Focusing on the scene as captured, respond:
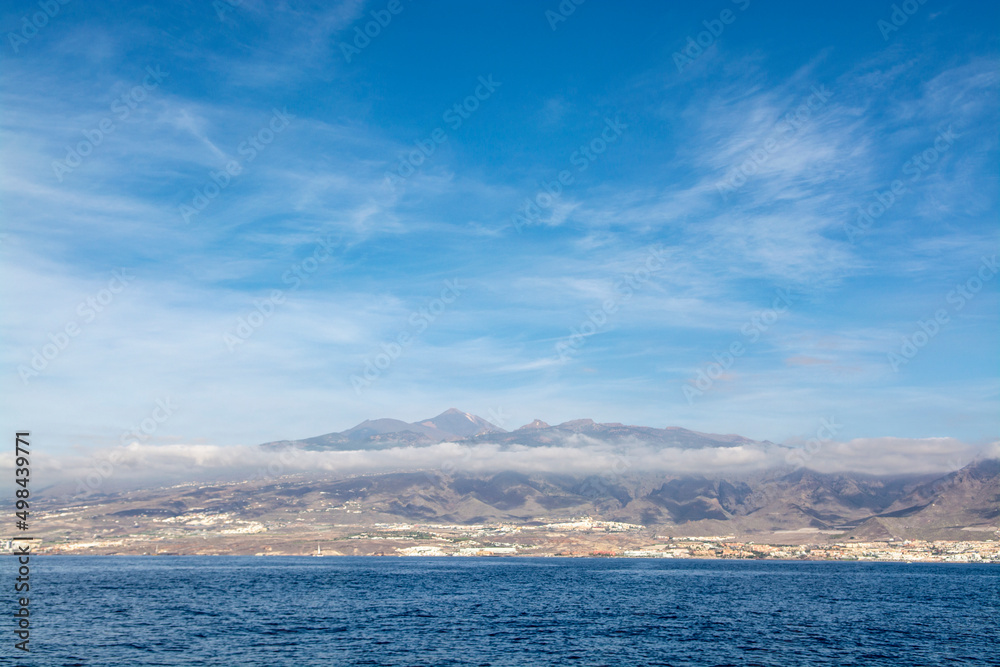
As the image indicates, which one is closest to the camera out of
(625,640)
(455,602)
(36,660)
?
(36,660)

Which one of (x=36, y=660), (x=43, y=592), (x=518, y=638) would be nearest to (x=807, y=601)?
(x=518, y=638)

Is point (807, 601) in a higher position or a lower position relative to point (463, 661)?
lower

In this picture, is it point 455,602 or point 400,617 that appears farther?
point 455,602

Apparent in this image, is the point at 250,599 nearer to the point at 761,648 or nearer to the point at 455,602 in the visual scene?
the point at 455,602

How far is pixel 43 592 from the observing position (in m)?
191

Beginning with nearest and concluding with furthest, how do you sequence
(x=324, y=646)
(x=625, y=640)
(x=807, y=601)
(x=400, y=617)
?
(x=324, y=646)
(x=625, y=640)
(x=400, y=617)
(x=807, y=601)

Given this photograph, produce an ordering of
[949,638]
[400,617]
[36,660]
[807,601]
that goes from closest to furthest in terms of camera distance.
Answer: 1. [36,660]
2. [949,638]
3. [400,617]
4. [807,601]

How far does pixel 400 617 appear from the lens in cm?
14125

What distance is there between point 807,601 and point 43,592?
681 feet

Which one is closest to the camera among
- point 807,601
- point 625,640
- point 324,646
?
point 324,646

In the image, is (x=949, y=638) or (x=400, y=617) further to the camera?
(x=400, y=617)

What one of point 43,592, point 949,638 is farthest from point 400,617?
point 43,592

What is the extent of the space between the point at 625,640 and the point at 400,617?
4995 centimetres

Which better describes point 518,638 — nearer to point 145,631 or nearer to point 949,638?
point 145,631
